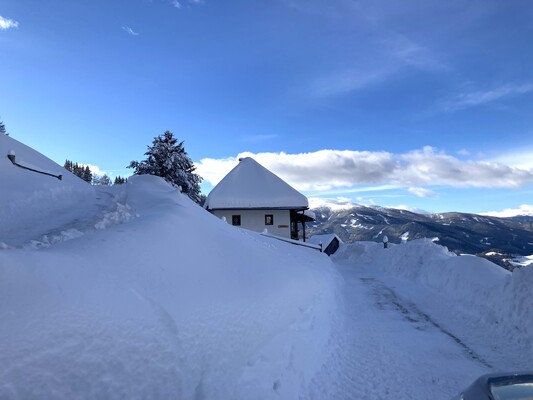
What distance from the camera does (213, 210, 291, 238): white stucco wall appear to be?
3109 centimetres

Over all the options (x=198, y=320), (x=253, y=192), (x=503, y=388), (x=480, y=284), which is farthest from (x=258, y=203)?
(x=503, y=388)

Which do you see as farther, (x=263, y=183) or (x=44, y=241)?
(x=263, y=183)

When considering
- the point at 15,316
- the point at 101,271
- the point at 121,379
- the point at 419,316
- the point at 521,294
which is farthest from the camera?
the point at 419,316

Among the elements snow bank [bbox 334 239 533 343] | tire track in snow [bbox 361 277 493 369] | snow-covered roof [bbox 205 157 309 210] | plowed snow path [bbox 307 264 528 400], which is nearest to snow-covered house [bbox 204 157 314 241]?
snow-covered roof [bbox 205 157 309 210]

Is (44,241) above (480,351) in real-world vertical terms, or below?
above

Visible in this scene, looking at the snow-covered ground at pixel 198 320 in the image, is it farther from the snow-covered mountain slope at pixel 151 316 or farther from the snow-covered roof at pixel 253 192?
the snow-covered roof at pixel 253 192

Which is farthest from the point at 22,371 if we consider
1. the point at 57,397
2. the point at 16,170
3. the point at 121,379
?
the point at 16,170

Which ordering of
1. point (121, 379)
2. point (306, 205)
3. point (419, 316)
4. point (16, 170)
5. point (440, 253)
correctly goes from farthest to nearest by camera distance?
point (306, 205), point (440, 253), point (16, 170), point (419, 316), point (121, 379)

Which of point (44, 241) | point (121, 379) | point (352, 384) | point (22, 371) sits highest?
point (44, 241)

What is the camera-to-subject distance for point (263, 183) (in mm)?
32312

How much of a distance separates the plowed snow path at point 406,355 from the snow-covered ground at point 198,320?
0.03 metres

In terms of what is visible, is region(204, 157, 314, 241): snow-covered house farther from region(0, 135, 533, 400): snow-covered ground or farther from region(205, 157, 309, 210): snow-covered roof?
region(0, 135, 533, 400): snow-covered ground

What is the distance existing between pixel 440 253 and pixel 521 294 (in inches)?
360

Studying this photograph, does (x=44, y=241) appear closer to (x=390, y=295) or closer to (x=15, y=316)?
(x=15, y=316)
